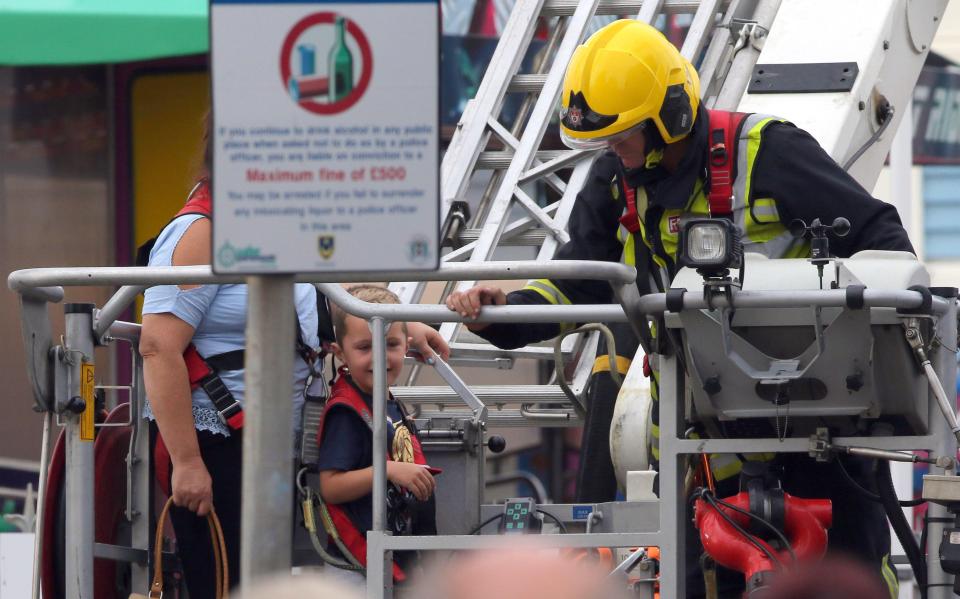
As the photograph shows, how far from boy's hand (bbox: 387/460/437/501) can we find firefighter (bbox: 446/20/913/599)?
A: 1.38ft

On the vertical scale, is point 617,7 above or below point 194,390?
above

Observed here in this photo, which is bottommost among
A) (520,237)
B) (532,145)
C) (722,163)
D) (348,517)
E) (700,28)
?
(348,517)

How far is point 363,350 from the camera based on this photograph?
492cm

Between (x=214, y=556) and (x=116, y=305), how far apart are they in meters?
0.79

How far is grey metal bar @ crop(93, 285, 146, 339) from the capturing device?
4402mm

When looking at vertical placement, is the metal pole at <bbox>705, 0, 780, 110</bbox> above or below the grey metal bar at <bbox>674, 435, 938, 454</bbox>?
above

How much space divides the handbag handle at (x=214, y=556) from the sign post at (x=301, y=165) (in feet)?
6.62

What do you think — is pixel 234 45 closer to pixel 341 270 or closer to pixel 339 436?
pixel 341 270

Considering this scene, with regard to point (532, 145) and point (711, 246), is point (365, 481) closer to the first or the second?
point (711, 246)

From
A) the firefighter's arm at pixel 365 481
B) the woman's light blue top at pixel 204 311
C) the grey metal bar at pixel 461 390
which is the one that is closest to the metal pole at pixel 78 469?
the woman's light blue top at pixel 204 311

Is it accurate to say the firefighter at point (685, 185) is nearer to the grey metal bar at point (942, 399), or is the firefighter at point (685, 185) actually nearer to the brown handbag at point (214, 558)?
the grey metal bar at point (942, 399)

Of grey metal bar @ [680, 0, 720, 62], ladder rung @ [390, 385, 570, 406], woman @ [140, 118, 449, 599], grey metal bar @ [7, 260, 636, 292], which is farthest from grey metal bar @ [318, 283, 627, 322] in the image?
grey metal bar @ [680, 0, 720, 62]

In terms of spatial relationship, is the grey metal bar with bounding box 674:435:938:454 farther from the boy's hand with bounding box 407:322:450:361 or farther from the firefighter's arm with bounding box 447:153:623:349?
the boy's hand with bounding box 407:322:450:361

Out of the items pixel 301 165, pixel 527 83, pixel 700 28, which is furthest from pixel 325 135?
pixel 527 83
